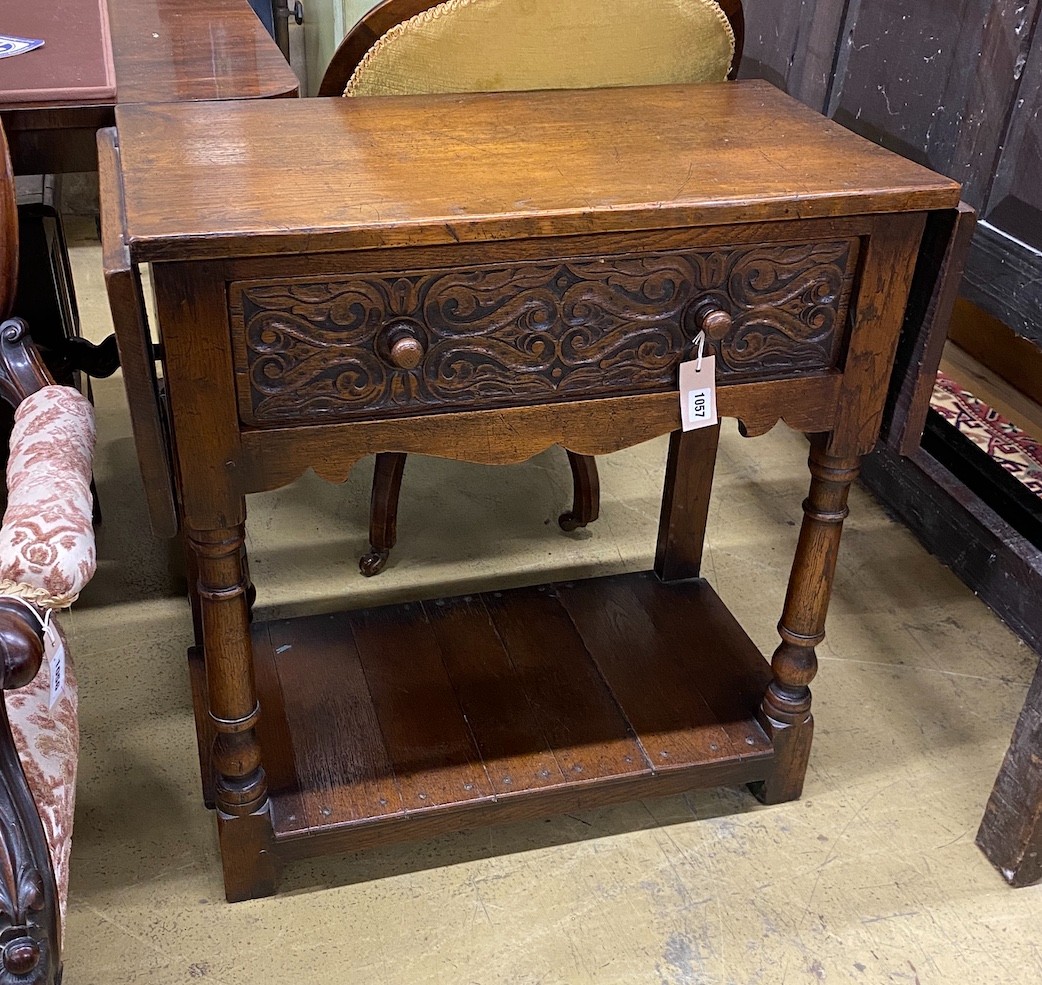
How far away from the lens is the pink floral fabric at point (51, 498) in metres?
1.01

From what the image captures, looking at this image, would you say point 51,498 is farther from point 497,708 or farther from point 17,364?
point 497,708

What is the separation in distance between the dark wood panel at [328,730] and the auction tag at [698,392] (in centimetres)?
59

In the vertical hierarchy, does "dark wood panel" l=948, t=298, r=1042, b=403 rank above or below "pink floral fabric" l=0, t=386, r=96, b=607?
below

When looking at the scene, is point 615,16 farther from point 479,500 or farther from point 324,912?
point 324,912

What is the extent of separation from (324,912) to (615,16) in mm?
1192

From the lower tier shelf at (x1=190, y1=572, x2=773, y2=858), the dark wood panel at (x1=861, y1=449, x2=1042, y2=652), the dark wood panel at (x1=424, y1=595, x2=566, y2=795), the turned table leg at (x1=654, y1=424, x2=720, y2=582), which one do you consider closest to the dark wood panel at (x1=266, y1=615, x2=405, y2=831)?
the lower tier shelf at (x1=190, y1=572, x2=773, y2=858)

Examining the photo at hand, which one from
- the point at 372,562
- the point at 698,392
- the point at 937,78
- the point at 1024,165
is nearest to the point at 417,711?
the point at 372,562

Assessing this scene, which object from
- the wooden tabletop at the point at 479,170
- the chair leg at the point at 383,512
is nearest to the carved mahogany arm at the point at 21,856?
the wooden tabletop at the point at 479,170

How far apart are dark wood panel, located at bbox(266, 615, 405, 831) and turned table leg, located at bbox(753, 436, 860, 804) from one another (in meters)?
0.51

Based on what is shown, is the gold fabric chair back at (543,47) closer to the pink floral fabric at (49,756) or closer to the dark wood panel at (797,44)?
the dark wood panel at (797,44)

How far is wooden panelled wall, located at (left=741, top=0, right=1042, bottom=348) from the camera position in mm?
1683

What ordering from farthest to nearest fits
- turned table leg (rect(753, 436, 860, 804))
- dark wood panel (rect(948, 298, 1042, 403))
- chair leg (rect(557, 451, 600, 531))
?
dark wood panel (rect(948, 298, 1042, 403)) < chair leg (rect(557, 451, 600, 531)) < turned table leg (rect(753, 436, 860, 804))

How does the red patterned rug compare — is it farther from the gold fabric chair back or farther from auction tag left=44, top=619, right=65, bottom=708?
auction tag left=44, top=619, right=65, bottom=708

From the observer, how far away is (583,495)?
2.07 meters
